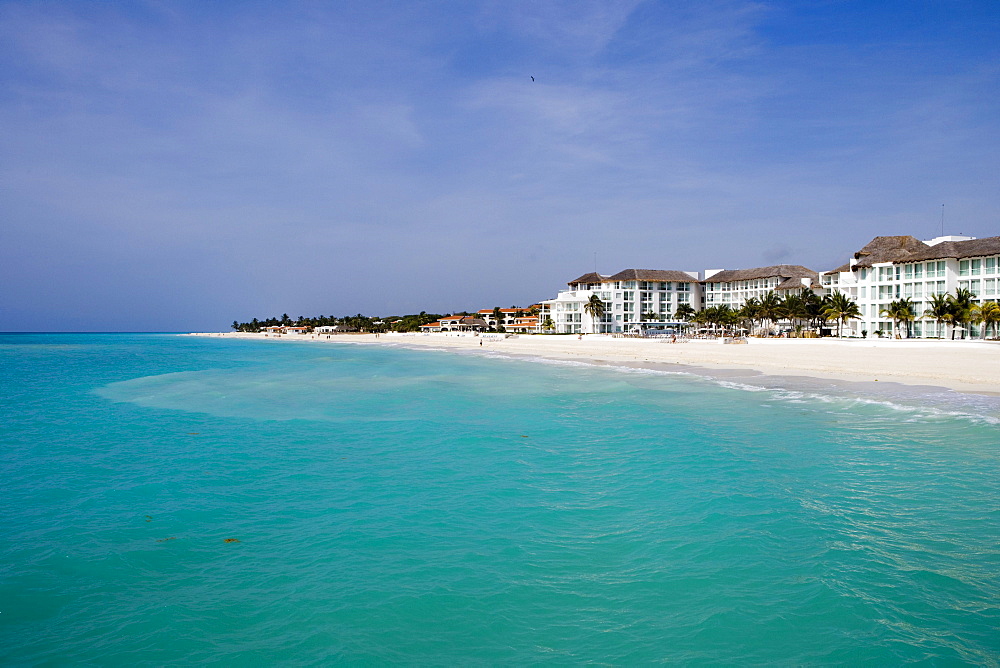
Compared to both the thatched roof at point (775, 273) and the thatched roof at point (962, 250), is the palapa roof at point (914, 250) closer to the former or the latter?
the thatched roof at point (962, 250)

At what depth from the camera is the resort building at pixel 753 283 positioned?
8450 centimetres

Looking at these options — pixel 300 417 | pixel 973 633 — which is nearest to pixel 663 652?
pixel 973 633

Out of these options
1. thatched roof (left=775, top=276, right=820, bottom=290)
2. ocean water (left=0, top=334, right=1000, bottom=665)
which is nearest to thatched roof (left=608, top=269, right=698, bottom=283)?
thatched roof (left=775, top=276, right=820, bottom=290)

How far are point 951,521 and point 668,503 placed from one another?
3562 mm

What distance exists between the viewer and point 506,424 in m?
15.7

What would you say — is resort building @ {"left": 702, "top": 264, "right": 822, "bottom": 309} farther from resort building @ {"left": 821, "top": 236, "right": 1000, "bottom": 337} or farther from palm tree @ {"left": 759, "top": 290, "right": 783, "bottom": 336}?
resort building @ {"left": 821, "top": 236, "right": 1000, "bottom": 337}

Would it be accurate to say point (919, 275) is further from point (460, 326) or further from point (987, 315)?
point (460, 326)

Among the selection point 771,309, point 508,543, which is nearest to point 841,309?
point 771,309

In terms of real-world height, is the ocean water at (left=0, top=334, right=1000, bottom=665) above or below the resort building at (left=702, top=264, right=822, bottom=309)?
below

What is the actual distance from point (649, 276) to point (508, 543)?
92211 millimetres

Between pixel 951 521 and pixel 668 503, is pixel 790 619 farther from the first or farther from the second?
pixel 951 521

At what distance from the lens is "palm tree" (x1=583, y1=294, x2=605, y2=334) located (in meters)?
86.8

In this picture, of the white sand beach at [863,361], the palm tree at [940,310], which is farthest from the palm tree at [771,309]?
the white sand beach at [863,361]

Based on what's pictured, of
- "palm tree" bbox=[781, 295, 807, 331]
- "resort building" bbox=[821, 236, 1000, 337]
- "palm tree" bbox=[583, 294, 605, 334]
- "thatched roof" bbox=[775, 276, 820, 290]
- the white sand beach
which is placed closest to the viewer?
the white sand beach
